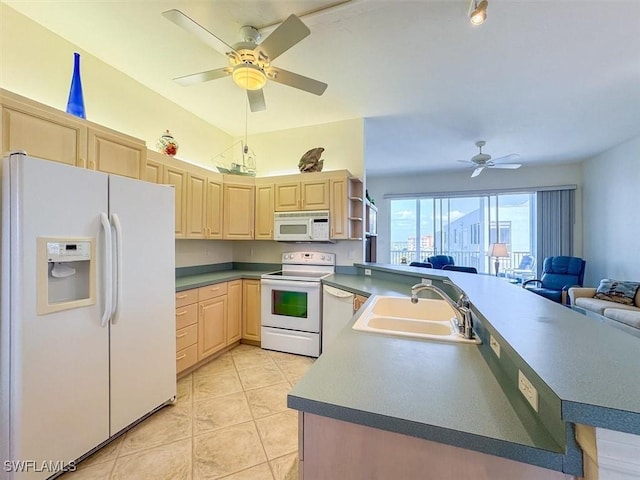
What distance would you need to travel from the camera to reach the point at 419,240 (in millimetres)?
6664

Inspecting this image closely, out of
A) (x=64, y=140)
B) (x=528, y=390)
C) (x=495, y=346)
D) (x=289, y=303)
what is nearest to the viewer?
(x=528, y=390)

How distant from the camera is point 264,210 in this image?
371 centimetres

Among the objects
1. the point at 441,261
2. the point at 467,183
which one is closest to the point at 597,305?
the point at 441,261

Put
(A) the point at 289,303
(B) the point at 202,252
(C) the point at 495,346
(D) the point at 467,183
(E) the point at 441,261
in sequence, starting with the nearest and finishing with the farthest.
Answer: (C) the point at 495,346 < (A) the point at 289,303 < (B) the point at 202,252 < (E) the point at 441,261 < (D) the point at 467,183

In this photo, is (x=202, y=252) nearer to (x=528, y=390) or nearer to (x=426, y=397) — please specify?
(x=426, y=397)

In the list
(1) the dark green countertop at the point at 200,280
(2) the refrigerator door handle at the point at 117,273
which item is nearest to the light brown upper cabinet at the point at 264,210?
(1) the dark green countertop at the point at 200,280

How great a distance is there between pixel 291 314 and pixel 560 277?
4.86 m

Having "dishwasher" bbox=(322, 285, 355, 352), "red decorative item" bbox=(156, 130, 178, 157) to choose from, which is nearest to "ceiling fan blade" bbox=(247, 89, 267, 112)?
"red decorative item" bbox=(156, 130, 178, 157)

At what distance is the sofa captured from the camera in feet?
10.1

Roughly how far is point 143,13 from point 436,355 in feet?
9.17

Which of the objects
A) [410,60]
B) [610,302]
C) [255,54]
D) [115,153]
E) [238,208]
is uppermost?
[410,60]

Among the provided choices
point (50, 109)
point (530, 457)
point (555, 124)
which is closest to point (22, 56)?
point (50, 109)

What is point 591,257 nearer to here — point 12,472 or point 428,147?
point 428,147

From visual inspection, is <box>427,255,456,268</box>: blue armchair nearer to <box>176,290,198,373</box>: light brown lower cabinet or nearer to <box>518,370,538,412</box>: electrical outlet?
<box>176,290,198,373</box>: light brown lower cabinet
